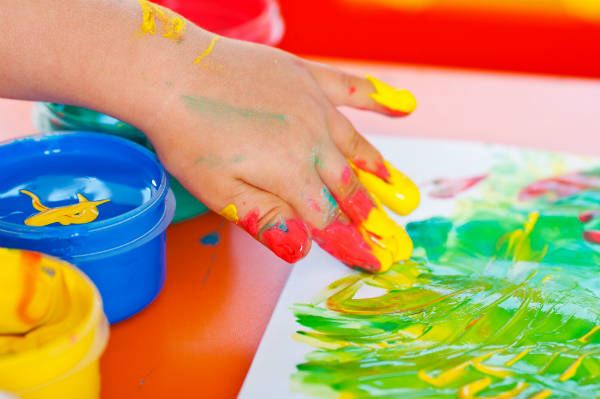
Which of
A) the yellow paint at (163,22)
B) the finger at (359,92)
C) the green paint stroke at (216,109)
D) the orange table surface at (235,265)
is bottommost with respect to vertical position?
the orange table surface at (235,265)

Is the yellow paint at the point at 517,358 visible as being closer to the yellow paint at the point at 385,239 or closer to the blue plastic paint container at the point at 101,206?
the yellow paint at the point at 385,239

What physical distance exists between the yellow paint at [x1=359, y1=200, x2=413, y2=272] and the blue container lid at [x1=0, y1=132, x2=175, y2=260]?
24cm

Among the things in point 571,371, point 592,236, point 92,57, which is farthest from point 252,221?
point 592,236

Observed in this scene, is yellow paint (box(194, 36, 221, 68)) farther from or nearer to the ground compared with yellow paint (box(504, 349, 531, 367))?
farther from the ground

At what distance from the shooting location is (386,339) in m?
Answer: 0.59

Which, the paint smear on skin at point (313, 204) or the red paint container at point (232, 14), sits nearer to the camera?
the paint smear on skin at point (313, 204)

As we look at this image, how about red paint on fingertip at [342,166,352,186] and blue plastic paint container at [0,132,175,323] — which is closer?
blue plastic paint container at [0,132,175,323]

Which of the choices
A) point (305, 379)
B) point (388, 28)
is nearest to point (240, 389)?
point (305, 379)

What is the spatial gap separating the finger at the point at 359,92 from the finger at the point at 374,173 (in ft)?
0.13

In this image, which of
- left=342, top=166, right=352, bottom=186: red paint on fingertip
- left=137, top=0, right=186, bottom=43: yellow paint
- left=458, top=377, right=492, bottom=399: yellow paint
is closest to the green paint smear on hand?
left=458, top=377, right=492, bottom=399: yellow paint

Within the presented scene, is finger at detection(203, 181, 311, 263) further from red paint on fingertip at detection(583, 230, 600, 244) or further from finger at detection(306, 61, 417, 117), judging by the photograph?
red paint on fingertip at detection(583, 230, 600, 244)

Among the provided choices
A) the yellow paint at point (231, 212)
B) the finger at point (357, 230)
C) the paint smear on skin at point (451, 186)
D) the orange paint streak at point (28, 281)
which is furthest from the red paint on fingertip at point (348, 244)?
the orange paint streak at point (28, 281)

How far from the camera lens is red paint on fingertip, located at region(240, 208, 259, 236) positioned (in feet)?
2.08

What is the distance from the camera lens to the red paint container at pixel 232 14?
2.88 ft
